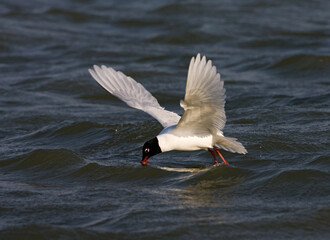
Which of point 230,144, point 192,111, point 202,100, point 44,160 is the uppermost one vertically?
point 202,100

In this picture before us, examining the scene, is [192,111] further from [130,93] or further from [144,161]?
[130,93]

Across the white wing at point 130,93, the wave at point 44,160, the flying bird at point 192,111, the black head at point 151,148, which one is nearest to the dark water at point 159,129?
the wave at point 44,160

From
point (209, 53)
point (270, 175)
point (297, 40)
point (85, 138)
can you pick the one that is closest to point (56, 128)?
point (85, 138)

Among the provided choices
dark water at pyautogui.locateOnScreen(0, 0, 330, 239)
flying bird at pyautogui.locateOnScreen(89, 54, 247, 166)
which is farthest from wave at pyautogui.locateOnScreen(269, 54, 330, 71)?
flying bird at pyautogui.locateOnScreen(89, 54, 247, 166)

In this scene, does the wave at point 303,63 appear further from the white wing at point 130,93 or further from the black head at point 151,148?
the black head at point 151,148

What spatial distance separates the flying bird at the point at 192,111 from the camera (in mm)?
5988

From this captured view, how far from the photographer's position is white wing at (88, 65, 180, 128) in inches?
297

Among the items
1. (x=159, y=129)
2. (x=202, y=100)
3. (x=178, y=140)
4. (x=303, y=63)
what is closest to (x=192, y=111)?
(x=202, y=100)

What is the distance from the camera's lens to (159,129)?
29.2ft

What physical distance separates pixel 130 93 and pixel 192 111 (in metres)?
1.66

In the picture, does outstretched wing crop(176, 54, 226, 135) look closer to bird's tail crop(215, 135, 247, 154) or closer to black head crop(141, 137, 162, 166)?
bird's tail crop(215, 135, 247, 154)

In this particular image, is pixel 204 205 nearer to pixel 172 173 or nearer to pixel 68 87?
pixel 172 173

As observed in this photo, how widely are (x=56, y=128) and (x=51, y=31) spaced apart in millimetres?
7820

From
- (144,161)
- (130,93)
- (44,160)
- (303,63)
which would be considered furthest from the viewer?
(303,63)
